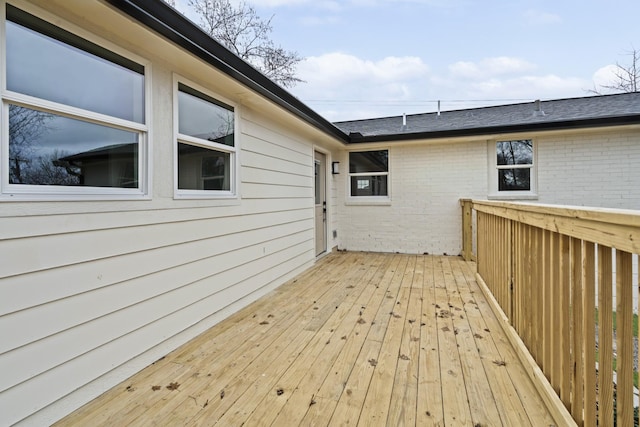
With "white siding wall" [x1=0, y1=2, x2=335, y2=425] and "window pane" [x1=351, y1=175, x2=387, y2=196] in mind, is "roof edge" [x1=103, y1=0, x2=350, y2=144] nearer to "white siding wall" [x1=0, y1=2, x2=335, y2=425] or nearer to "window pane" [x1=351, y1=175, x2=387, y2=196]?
"white siding wall" [x1=0, y1=2, x2=335, y2=425]

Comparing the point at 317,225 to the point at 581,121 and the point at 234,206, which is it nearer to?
the point at 234,206

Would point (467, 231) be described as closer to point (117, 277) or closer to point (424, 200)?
point (424, 200)

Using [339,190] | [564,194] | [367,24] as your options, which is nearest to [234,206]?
[339,190]

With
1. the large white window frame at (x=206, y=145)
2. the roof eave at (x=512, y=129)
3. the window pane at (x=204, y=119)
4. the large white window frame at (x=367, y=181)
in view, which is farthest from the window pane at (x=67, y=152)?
the large white window frame at (x=367, y=181)

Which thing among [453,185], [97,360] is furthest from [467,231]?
[97,360]

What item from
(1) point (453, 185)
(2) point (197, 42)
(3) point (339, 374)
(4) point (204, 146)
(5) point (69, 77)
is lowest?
(3) point (339, 374)

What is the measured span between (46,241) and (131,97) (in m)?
1.15

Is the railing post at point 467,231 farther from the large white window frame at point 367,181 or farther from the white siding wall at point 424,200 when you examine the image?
the large white window frame at point 367,181

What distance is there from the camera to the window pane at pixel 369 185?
275 inches

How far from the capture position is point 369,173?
711cm

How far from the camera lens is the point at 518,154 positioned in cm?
608

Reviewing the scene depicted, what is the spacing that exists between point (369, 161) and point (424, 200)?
5.07ft

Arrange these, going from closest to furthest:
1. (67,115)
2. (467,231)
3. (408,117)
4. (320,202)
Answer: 1. (67,115)
2. (467,231)
3. (320,202)
4. (408,117)

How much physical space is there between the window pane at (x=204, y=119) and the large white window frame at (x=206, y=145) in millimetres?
25
